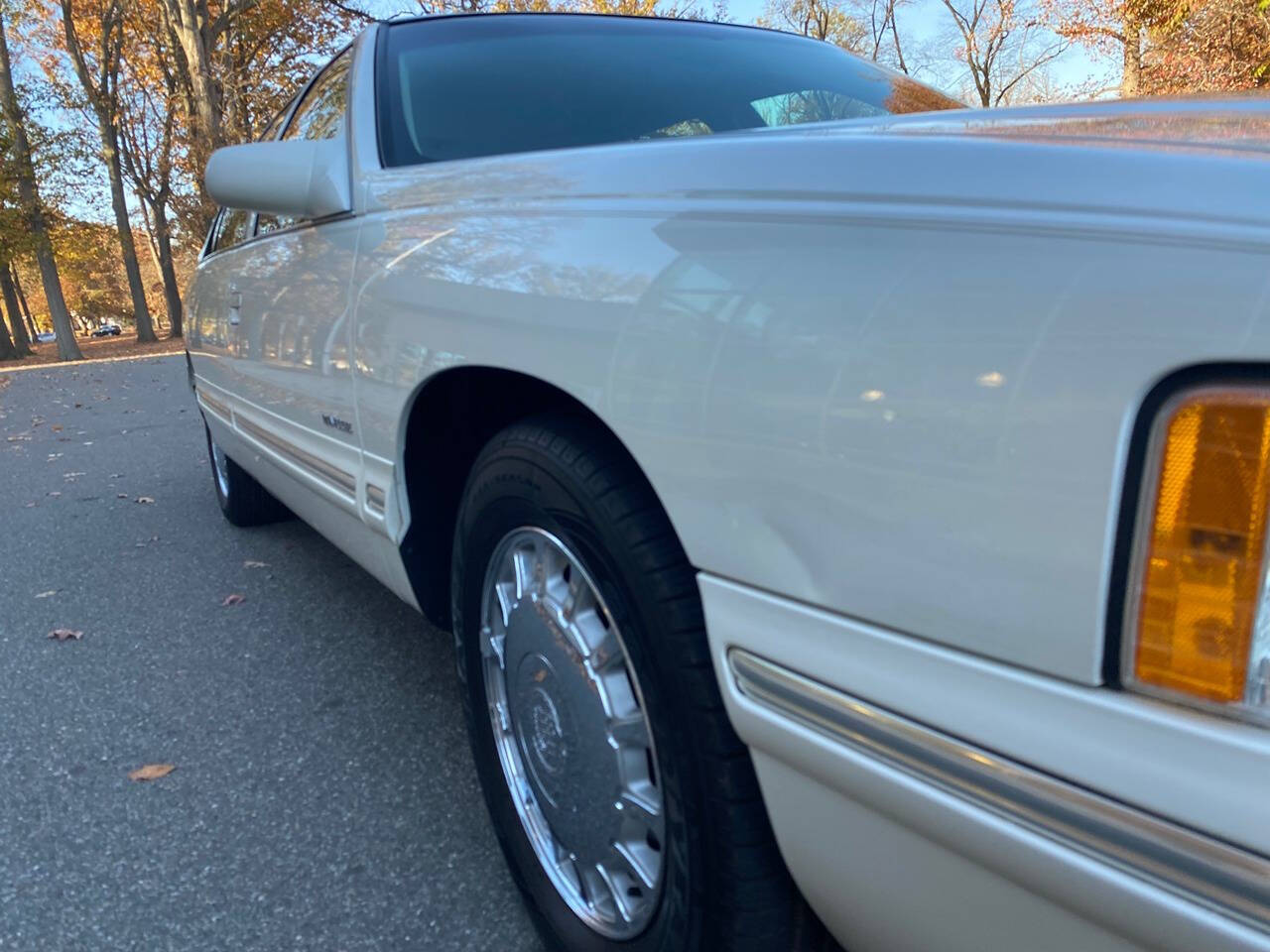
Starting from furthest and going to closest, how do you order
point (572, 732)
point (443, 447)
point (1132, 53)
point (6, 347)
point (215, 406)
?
point (6, 347), point (1132, 53), point (215, 406), point (443, 447), point (572, 732)

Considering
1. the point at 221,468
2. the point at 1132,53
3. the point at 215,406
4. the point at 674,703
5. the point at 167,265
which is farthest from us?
the point at 167,265

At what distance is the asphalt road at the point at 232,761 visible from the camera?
1799 millimetres

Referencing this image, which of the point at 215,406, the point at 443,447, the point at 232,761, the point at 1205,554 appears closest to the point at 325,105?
the point at 443,447

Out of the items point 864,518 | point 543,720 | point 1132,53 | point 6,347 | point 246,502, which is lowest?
point 6,347

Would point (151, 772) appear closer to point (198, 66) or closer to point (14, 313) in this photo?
point (198, 66)

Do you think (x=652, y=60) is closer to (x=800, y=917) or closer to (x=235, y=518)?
(x=800, y=917)

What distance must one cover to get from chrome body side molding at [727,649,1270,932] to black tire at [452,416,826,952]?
143mm

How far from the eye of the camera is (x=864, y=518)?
3.07ft

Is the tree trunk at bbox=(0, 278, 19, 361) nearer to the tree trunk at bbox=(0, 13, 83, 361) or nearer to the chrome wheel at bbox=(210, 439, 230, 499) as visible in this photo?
the tree trunk at bbox=(0, 13, 83, 361)

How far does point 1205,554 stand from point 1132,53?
1602cm

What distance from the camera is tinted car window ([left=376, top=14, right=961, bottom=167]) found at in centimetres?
216

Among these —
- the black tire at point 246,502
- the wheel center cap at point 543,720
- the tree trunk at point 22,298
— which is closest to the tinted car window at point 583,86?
the wheel center cap at point 543,720

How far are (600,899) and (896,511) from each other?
93 centimetres

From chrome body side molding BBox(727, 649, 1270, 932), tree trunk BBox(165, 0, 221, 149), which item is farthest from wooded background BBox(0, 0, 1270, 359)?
chrome body side molding BBox(727, 649, 1270, 932)
